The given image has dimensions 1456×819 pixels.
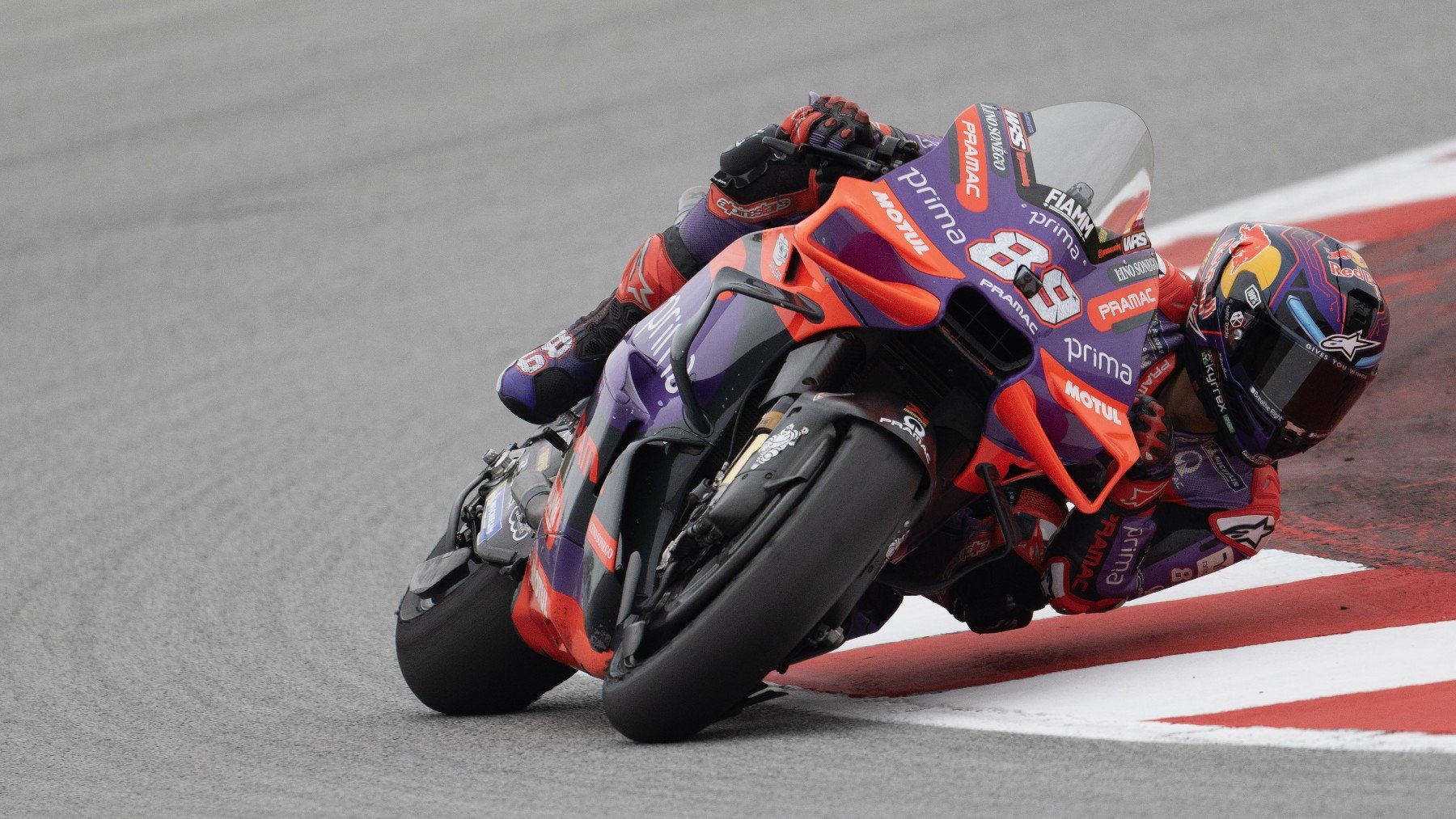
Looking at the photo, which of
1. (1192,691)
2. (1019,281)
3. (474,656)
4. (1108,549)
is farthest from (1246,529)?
(474,656)

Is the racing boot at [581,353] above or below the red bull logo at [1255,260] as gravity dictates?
above

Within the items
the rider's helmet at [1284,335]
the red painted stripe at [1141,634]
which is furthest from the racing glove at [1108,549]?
the rider's helmet at [1284,335]

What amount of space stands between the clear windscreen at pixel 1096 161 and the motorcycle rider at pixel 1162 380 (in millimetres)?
299

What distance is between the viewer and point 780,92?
11.2m

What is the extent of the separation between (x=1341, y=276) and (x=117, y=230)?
7937 mm

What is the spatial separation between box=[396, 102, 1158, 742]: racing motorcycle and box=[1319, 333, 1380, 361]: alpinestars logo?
20.0 inches

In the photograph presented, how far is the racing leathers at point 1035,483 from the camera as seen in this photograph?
4203 mm

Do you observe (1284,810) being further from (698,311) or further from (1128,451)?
(698,311)

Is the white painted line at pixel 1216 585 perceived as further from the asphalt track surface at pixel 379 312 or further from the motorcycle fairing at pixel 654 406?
the motorcycle fairing at pixel 654 406

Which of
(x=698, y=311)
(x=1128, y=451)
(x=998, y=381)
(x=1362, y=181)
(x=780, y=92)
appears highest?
(x=698, y=311)

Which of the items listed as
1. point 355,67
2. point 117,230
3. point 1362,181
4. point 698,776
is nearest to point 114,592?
point 698,776

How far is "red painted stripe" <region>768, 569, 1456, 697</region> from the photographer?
4.45m

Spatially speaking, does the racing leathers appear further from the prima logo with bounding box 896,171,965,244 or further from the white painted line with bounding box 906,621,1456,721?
the prima logo with bounding box 896,171,965,244

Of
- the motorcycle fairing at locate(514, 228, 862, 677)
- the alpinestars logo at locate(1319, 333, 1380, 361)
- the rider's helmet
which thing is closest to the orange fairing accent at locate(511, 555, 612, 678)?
the motorcycle fairing at locate(514, 228, 862, 677)
